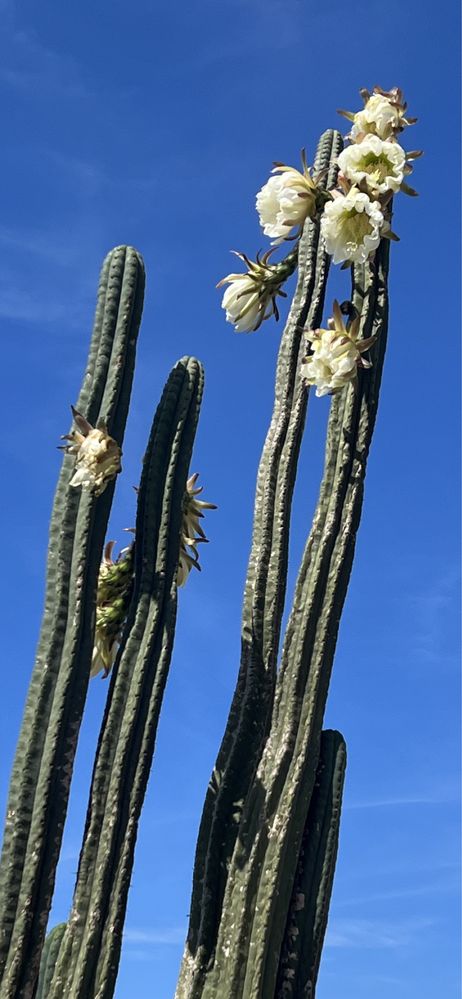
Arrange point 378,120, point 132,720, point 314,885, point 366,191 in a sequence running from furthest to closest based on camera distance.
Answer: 1. point 378,120
2. point 366,191
3. point 132,720
4. point 314,885

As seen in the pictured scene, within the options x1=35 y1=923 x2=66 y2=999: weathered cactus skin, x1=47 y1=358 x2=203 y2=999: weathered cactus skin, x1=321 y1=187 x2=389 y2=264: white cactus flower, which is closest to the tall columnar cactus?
x1=321 y1=187 x2=389 y2=264: white cactus flower

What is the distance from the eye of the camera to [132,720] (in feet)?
13.7

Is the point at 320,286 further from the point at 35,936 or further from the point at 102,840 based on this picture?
the point at 35,936

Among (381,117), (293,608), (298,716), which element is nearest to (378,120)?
(381,117)

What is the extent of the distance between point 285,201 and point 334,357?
2.04ft

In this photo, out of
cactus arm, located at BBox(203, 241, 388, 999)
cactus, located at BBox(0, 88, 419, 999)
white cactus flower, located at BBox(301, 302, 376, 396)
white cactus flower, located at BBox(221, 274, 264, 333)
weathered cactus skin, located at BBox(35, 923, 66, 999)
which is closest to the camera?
cactus arm, located at BBox(203, 241, 388, 999)

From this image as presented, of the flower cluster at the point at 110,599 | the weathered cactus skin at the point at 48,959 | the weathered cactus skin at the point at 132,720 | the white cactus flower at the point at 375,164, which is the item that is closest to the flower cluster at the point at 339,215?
the white cactus flower at the point at 375,164

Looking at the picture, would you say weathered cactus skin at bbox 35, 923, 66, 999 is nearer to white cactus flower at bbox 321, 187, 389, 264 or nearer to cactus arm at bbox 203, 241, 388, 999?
cactus arm at bbox 203, 241, 388, 999

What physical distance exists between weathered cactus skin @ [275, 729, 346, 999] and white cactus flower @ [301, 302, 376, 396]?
1.18 meters

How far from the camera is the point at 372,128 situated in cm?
451

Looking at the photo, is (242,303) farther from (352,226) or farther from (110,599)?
(110,599)

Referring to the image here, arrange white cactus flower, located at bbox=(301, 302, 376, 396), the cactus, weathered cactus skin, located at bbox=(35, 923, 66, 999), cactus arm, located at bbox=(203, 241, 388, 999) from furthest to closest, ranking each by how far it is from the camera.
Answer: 1. weathered cactus skin, located at bbox=(35, 923, 66, 999)
2. white cactus flower, located at bbox=(301, 302, 376, 396)
3. the cactus
4. cactus arm, located at bbox=(203, 241, 388, 999)

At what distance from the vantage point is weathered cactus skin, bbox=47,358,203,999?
4.01m

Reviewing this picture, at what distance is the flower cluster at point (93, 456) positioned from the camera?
14.5 feet
